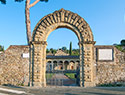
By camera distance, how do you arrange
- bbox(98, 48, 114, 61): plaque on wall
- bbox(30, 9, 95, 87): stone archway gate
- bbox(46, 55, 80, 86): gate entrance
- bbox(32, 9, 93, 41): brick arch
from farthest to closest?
bbox(46, 55, 80, 86): gate entrance, bbox(32, 9, 93, 41): brick arch, bbox(98, 48, 114, 61): plaque on wall, bbox(30, 9, 95, 87): stone archway gate

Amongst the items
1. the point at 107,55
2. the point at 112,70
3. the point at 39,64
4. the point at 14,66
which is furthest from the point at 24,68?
the point at 112,70

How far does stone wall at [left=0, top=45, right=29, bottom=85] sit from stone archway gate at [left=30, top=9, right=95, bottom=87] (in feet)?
2.14

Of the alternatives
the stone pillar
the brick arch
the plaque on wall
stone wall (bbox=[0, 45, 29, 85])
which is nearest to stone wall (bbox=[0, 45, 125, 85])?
stone wall (bbox=[0, 45, 29, 85])

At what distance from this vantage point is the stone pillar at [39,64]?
8.58m

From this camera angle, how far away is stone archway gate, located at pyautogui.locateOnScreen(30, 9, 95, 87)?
28.0 feet

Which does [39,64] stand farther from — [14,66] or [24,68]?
[14,66]

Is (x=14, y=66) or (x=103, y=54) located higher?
(x=103, y=54)

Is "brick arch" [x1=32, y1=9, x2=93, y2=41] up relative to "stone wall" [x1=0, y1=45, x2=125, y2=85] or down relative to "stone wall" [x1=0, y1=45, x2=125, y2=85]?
up

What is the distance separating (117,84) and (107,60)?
6.56 ft

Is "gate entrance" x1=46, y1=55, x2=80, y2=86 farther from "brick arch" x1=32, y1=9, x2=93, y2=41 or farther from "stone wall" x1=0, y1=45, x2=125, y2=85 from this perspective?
"brick arch" x1=32, y1=9, x2=93, y2=41

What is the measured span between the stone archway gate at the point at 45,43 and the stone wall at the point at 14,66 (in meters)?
0.65

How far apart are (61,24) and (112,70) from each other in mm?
5623

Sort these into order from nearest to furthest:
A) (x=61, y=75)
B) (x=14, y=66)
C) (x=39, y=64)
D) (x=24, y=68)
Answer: (x=39, y=64), (x=24, y=68), (x=14, y=66), (x=61, y=75)

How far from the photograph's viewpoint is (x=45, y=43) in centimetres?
890
